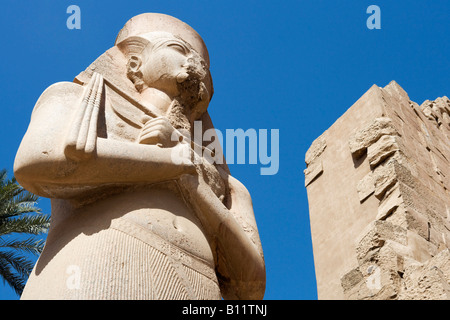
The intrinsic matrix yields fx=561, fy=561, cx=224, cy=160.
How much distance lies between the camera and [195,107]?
3.65 m

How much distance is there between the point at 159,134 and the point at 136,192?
13.4 inches

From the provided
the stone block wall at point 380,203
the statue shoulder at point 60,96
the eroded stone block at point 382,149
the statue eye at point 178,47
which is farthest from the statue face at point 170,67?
the eroded stone block at point 382,149

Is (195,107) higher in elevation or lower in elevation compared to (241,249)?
higher

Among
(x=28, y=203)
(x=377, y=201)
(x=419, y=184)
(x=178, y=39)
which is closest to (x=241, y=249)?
(x=178, y=39)

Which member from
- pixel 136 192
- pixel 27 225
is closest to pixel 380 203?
pixel 136 192

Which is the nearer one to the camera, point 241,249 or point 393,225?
point 241,249

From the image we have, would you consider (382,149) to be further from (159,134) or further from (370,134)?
(159,134)

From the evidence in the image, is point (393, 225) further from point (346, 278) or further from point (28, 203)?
point (28, 203)

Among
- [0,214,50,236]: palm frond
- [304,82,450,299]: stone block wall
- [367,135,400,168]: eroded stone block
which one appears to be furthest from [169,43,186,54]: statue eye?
[0,214,50,236]: palm frond

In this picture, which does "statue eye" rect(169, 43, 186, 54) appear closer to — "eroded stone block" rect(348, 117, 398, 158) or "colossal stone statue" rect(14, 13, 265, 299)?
"colossal stone statue" rect(14, 13, 265, 299)

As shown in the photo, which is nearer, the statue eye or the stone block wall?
the statue eye

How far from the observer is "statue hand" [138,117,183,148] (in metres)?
3.00
